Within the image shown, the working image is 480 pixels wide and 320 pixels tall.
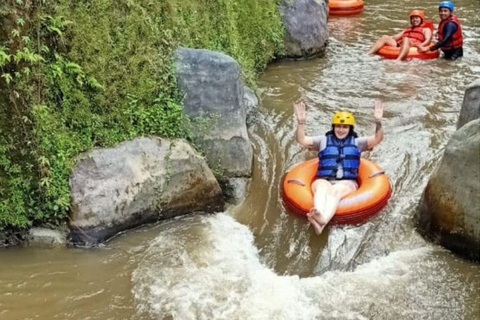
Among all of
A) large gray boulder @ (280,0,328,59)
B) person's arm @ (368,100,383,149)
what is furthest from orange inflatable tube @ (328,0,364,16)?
person's arm @ (368,100,383,149)

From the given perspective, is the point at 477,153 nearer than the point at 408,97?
Yes

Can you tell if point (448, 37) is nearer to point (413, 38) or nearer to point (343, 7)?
point (413, 38)

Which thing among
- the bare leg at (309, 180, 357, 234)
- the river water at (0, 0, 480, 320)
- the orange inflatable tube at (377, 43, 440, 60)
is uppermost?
the bare leg at (309, 180, 357, 234)

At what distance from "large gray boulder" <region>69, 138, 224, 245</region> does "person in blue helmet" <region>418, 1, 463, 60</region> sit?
618cm

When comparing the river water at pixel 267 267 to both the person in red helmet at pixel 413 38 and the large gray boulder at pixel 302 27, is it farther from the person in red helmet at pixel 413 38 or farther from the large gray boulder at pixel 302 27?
the person in red helmet at pixel 413 38

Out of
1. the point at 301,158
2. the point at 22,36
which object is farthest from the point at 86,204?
the point at 301,158

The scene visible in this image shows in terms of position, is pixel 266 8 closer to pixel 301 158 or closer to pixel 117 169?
pixel 301 158

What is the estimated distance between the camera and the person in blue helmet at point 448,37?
10.1 meters

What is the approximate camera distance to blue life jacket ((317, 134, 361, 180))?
19.8 feet

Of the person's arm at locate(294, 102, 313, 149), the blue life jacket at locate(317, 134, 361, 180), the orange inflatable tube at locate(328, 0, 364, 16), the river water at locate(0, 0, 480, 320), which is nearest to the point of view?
the river water at locate(0, 0, 480, 320)

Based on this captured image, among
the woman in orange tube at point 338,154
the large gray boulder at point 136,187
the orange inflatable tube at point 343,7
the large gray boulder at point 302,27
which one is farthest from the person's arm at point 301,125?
the orange inflatable tube at point 343,7

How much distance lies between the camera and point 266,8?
9.59 meters

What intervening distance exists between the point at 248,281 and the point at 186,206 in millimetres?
1299

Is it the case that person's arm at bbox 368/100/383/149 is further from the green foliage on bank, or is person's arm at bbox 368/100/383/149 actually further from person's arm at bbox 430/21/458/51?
person's arm at bbox 430/21/458/51
